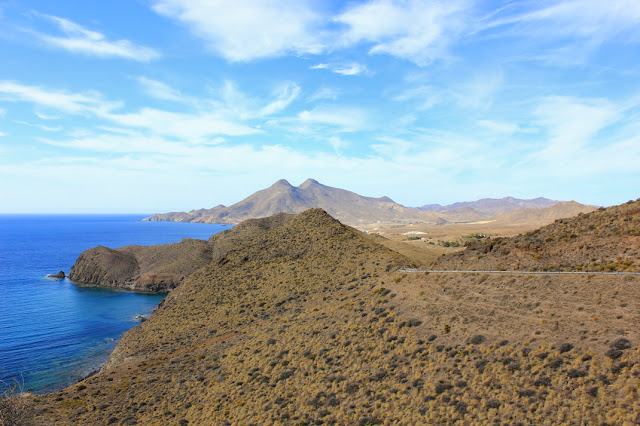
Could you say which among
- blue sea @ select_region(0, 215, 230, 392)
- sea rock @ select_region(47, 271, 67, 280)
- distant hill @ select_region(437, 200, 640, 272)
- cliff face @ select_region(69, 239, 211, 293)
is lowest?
blue sea @ select_region(0, 215, 230, 392)

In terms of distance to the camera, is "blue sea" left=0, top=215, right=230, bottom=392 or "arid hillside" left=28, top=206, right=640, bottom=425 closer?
"arid hillside" left=28, top=206, right=640, bottom=425

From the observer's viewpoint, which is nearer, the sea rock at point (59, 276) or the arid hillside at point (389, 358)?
the arid hillside at point (389, 358)

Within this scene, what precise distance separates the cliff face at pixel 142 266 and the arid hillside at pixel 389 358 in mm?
44242

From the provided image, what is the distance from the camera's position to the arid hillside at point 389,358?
47.5 feet

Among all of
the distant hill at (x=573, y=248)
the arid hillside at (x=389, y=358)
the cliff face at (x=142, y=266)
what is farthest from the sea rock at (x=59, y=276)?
the distant hill at (x=573, y=248)

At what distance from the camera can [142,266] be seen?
87.6 metres

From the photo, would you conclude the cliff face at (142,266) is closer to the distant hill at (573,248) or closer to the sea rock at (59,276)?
the sea rock at (59,276)

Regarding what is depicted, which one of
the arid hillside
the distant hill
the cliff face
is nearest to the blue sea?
the cliff face

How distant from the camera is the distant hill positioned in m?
23.6

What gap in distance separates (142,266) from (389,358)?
8164 centimetres

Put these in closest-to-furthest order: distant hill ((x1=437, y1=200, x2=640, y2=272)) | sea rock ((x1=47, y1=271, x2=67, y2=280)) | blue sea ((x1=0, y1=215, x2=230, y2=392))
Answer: distant hill ((x1=437, y1=200, x2=640, y2=272)) → blue sea ((x1=0, y1=215, x2=230, y2=392)) → sea rock ((x1=47, y1=271, x2=67, y2=280))

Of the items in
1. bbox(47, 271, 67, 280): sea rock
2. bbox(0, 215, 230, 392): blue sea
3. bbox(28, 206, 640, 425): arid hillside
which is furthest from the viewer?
bbox(47, 271, 67, 280): sea rock

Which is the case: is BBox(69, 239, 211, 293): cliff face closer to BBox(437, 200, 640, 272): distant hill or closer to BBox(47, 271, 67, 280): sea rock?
BBox(47, 271, 67, 280): sea rock

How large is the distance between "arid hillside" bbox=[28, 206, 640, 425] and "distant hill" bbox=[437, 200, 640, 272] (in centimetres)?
154
